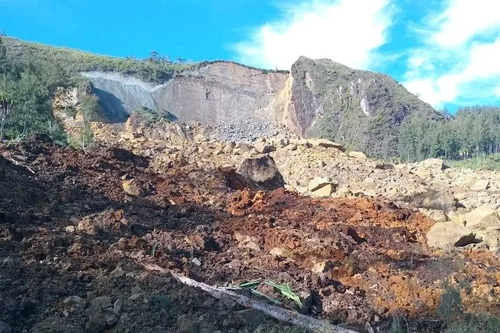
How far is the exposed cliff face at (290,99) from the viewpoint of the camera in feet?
162

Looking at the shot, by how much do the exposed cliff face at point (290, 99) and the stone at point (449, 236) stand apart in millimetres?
37549

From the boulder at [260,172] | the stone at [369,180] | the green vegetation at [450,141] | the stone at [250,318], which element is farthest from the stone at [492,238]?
the green vegetation at [450,141]

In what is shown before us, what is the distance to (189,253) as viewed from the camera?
7.10 meters

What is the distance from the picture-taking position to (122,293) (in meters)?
4.78

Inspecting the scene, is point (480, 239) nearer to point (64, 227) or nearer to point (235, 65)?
point (64, 227)

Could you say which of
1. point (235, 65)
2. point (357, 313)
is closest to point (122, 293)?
point (357, 313)

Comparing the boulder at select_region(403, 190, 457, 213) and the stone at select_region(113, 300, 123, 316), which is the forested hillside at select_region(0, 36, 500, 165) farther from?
the stone at select_region(113, 300, 123, 316)

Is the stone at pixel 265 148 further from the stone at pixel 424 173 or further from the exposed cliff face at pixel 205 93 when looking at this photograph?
the exposed cliff face at pixel 205 93

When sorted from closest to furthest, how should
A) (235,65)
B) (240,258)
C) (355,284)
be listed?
(355,284) → (240,258) → (235,65)

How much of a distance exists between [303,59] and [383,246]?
50.7m

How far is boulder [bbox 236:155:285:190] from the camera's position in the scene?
632 inches

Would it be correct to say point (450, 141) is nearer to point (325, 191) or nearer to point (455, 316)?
point (325, 191)

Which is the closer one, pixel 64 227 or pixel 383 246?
pixel 64 227

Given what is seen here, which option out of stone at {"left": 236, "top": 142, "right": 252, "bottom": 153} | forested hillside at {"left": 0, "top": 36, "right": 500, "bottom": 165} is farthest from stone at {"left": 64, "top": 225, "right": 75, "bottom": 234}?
forested hillside at {"left": 0, "top": 36, "right": 500, "bottom": 165}
